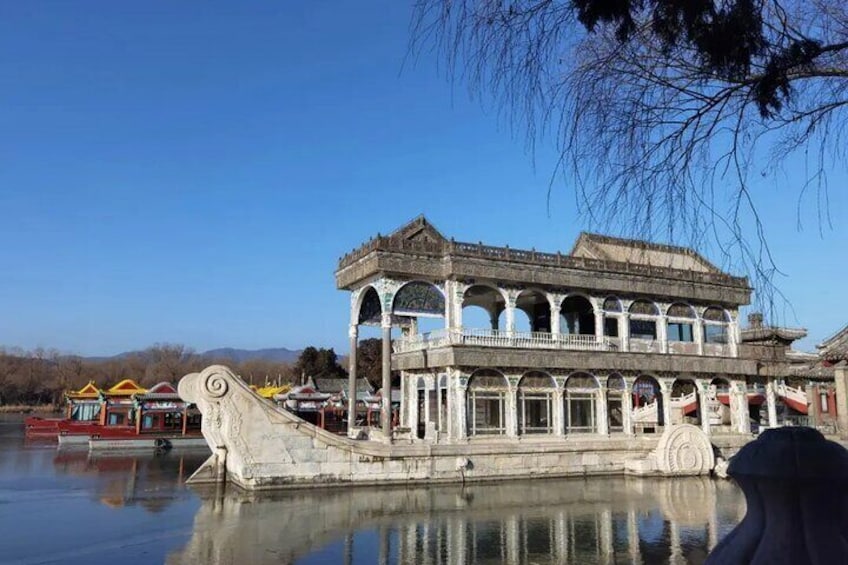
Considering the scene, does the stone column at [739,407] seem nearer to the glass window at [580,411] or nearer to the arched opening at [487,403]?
the glass window at [580,411]

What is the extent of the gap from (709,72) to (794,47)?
1.43ft

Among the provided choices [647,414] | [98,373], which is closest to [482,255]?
[647,414]

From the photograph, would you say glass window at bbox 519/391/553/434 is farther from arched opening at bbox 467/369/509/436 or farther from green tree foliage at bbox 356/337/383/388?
green tree foliage at bbox 356/337/383/388

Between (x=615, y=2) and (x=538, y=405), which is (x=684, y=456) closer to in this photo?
(x=538, y=405)

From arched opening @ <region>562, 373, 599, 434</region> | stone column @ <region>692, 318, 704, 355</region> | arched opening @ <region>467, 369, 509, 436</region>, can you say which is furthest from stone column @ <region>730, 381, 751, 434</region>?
arched opening @ <region>467, 369, 509, 436</region>

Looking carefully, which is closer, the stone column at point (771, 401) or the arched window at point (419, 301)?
the arched window at point (419, 301)

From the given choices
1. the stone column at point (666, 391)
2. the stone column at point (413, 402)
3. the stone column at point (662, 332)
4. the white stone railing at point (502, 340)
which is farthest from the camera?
the stone column at point (662, 332)


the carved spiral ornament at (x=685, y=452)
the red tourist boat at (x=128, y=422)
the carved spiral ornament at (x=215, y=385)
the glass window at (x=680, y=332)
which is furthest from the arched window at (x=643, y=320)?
the red tourist boat at (x=128, y=422)

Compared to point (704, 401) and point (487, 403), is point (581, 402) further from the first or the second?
point (704, 401)

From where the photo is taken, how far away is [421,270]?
769 inches

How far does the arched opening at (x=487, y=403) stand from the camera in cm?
1928

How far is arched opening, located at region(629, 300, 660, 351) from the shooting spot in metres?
22.2

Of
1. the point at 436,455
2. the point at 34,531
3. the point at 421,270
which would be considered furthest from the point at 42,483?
the point at 421,270

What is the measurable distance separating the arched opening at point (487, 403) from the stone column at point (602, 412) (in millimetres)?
3386
